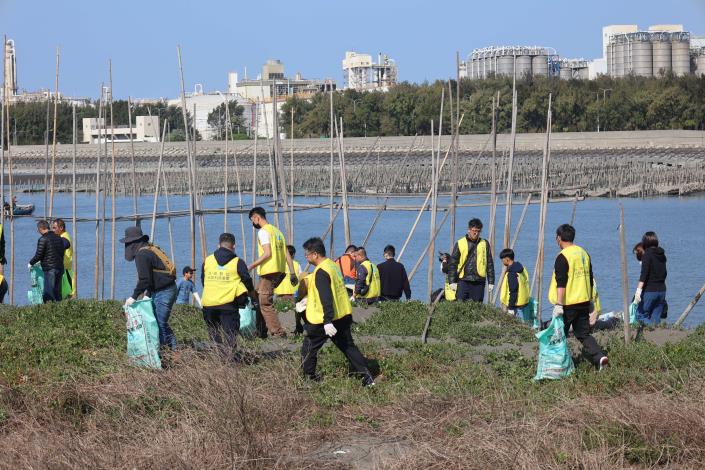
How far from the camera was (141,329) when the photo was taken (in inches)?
414

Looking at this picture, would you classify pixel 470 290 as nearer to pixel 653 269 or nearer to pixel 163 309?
pixel 653 269

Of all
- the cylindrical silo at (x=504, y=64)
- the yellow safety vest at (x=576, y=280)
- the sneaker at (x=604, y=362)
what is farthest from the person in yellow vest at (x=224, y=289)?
the cylindrical silo at (x=504, y=64)

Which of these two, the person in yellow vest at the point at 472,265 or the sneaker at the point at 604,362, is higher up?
the person in yellow vest at the point at 472,265

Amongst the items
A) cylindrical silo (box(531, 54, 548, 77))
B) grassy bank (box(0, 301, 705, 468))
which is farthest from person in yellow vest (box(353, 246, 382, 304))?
cylindrical silo (box(531, 54, 548, 77))

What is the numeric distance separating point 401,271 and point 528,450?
8.69 m

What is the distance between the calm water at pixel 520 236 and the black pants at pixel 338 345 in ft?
39.7

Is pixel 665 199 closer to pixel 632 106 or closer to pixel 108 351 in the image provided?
pixel 632 106

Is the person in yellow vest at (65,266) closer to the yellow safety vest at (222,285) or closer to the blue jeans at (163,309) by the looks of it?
the blue jeans at (163,309)

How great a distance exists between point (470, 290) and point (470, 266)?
0.35 meters

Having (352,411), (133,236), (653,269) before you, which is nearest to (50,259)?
(133,236)

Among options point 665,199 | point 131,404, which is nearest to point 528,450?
point 131,404

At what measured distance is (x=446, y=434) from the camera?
327 inches

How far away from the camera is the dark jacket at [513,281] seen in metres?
14.6

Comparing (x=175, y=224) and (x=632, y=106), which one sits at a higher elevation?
(x=632, y=106)
